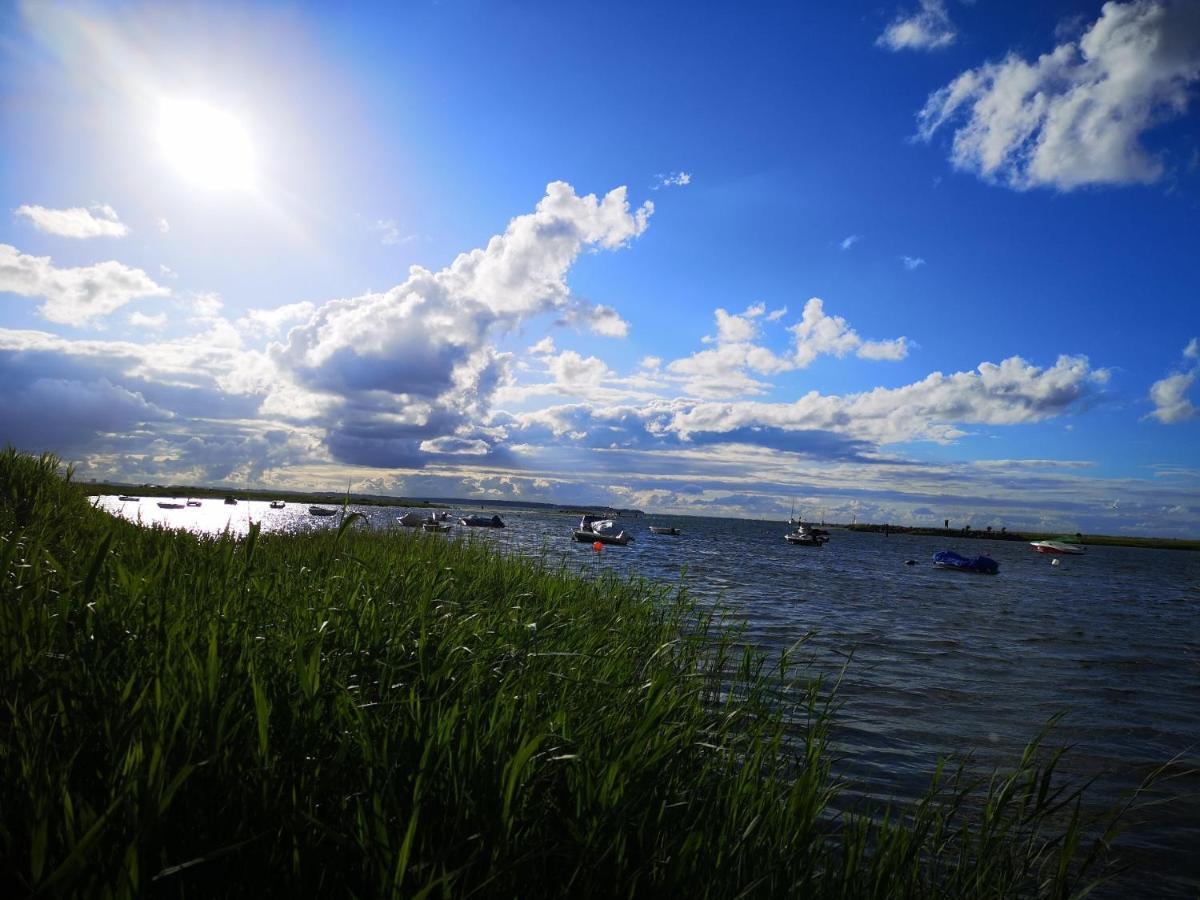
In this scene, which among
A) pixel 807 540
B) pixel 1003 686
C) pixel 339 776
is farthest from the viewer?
pixel 807 540

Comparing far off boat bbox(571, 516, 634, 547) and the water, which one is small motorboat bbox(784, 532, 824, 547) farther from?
the water

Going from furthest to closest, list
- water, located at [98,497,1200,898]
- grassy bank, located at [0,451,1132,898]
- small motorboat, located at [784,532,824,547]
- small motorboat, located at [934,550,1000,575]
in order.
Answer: small motorboat, located at [784,532,824,547]
small motorboat, located at [934,550,1000,575]
water, located at [98,497,1200,898]
grassy bank, located at [0,451,1132,898]

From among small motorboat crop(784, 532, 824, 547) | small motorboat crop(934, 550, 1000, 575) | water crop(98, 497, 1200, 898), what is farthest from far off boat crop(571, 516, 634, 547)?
small motorboat crop(784, 532, 824, 547)

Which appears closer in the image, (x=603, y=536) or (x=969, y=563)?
(x=969, y=563)

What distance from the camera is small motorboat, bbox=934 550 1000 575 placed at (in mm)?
57750

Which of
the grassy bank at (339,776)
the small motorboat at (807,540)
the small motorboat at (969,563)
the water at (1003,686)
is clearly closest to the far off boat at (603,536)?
the water at (1003,686)

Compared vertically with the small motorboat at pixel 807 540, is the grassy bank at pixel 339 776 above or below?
above

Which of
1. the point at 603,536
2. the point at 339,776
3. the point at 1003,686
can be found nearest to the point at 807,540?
the point at 603,536

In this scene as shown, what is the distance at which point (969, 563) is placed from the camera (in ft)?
194

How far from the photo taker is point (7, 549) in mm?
3682

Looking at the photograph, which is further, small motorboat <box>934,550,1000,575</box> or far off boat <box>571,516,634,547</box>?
far off boat <box>571,516,634,547</box>

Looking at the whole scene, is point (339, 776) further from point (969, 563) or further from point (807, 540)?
point (807, 540)

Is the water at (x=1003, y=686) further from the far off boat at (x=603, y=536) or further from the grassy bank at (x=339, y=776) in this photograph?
the far off boat at (x=603, y=536)

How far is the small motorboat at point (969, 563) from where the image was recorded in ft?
189
